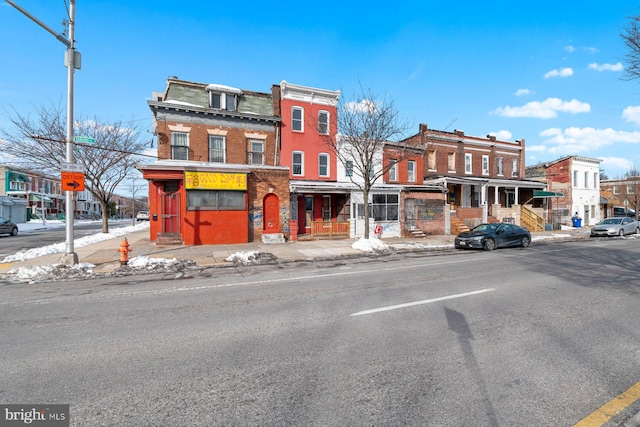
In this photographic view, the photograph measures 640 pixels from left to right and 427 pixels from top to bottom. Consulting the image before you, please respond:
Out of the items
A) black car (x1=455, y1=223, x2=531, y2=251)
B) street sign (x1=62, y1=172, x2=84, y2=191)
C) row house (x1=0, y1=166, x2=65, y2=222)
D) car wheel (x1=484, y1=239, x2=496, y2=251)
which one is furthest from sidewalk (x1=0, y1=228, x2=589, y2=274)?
row house (x1=0, y1=166, x2=65, y2=222)

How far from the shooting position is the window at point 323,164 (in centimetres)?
2214

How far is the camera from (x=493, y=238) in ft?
49.8

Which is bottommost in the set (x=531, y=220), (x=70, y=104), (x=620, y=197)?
(x=531, y=220)

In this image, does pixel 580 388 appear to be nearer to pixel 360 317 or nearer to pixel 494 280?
pixel 360 317

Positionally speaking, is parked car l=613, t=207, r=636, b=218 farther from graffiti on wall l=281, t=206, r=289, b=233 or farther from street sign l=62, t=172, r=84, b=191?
street sign l=62, t=172, r=84, b=191

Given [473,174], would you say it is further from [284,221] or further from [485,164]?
[284,221]

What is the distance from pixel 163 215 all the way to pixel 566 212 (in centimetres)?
3909

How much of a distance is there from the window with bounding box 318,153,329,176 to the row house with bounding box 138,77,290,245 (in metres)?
3.25

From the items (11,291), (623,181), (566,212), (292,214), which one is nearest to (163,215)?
(292,214)

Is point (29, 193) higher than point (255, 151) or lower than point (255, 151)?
lower

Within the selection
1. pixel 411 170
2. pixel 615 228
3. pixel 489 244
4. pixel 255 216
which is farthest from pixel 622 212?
pixel 255 216

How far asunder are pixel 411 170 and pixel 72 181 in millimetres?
21347

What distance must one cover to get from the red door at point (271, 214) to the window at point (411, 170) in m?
11.5

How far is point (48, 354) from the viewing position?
13.2 ft
